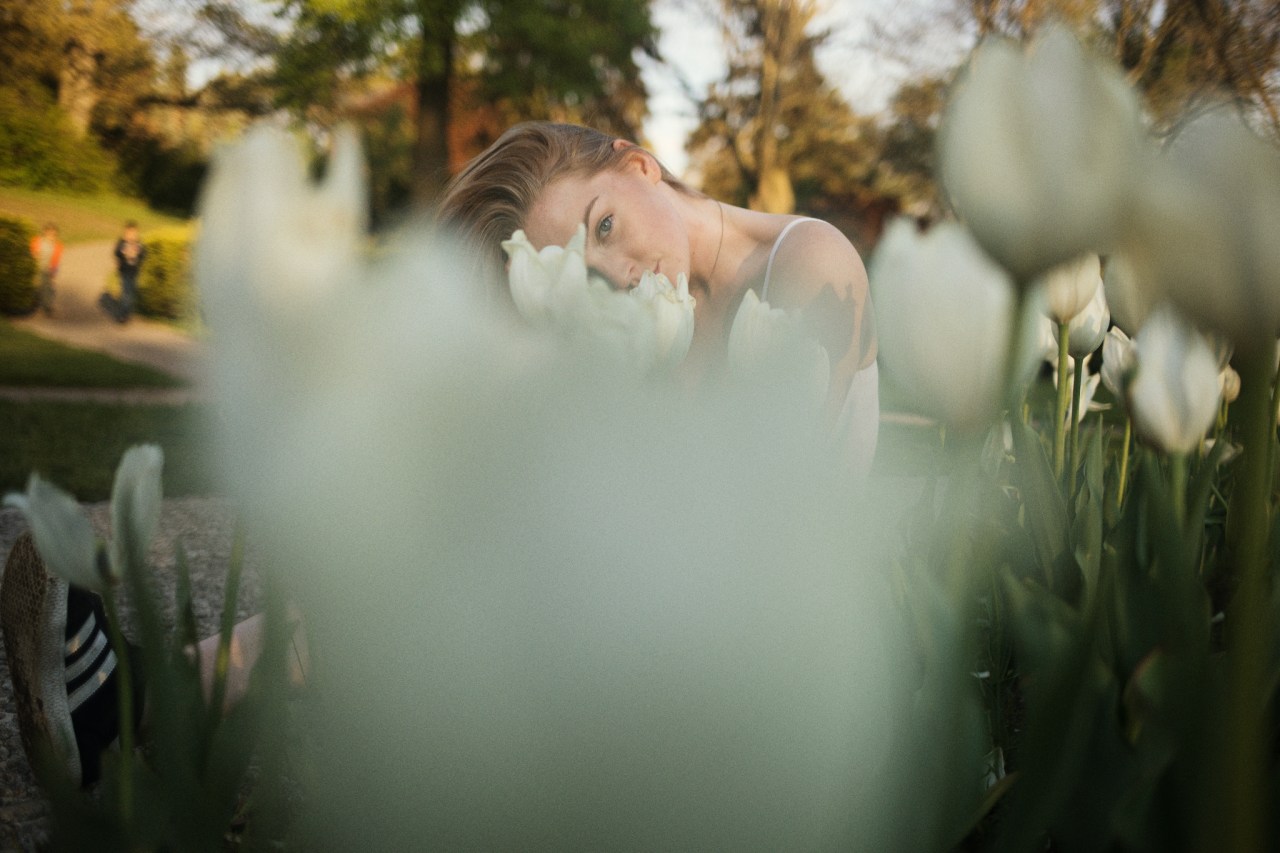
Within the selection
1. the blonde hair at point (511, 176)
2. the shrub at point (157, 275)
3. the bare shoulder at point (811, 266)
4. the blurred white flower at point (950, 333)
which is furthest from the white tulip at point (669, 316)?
the shrub at point (157, 275)

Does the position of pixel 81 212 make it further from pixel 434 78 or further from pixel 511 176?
pixel 511 176

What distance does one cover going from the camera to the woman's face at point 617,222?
7.55ft

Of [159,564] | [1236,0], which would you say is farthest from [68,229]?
[1236,0]

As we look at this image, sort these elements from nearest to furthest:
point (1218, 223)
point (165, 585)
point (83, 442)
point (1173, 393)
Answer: point (1218, 223) < point (1173, 393) < point (165, 585) < point (83, 442)

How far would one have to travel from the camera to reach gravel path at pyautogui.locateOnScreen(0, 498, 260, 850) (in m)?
1.34

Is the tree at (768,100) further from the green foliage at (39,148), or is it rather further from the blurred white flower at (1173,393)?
the blurred white flower at (1173,393)

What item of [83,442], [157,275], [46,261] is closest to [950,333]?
[83,442]

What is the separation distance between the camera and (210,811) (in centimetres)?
45

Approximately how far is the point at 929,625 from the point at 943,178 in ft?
1.00

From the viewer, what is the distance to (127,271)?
497 inches

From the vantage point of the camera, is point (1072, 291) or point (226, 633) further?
point (1072, 291)

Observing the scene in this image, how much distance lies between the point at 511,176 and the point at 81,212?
1416 cm

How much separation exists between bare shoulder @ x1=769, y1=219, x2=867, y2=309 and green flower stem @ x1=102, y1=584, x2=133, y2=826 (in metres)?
1.60

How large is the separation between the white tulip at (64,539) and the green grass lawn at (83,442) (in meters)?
3.59
